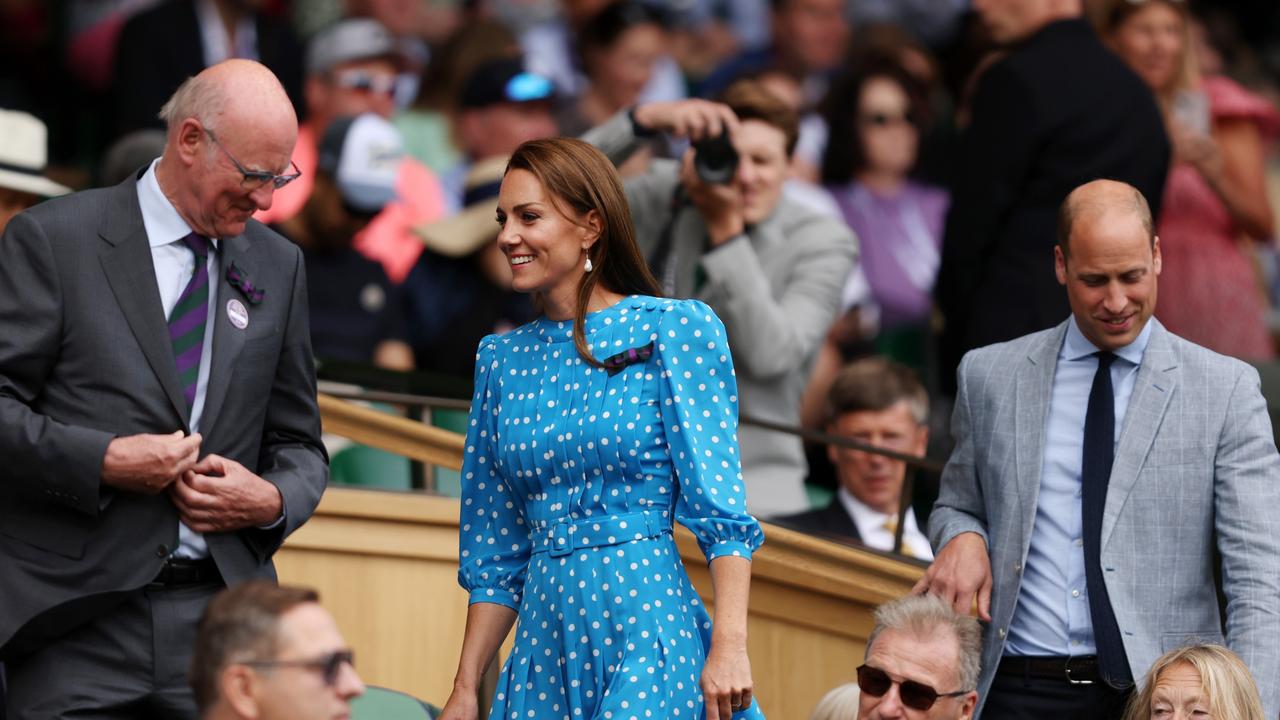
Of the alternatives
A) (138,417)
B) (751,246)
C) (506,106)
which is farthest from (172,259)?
(506,106)

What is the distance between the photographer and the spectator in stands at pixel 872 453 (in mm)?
5883

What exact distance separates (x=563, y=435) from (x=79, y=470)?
88cm

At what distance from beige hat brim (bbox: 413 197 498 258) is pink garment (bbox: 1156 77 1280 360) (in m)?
2.31

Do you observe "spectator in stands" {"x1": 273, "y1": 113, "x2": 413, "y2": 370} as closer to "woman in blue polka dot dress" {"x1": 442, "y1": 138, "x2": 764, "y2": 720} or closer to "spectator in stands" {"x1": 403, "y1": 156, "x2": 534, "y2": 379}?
"spectator in stands" {"x1": 403, "y1": 156, "x2": 534, "y2": 379}

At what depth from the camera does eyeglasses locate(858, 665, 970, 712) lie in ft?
14.6

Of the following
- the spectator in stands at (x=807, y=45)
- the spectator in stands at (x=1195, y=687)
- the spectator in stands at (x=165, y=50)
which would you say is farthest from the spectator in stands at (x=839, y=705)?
the spectator in stands at (x=807, y=45)

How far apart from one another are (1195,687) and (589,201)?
154 centimetres

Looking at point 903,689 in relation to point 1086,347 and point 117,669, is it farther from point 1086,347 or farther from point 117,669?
point 117,669

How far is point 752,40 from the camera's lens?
1003 centimetres

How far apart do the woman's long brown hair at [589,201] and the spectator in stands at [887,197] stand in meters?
4.00

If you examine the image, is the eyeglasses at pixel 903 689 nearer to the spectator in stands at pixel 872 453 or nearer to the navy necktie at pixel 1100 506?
the navy necktie at pixel 1100 506

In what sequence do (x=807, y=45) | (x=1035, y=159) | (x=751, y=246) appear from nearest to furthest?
1. (x=1035, y=159)
2. (x=751, y=246)
3. (x=807, y=45)

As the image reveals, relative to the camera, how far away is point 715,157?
569 centimetres

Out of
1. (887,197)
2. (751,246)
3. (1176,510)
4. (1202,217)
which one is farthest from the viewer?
(887,197)
